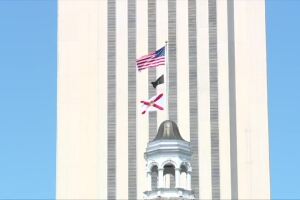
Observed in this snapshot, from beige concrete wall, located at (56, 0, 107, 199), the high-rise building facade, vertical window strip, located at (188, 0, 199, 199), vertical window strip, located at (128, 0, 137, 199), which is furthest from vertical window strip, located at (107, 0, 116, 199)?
vertical window strip, located at (188, 0, 199, 199)

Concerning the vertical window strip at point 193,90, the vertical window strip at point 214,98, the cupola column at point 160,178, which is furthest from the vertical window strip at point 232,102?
the cupola column at point 160,178

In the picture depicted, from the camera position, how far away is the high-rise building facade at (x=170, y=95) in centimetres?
14038

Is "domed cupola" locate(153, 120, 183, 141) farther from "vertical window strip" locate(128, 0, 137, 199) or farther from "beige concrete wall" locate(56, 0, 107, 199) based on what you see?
"beige concrete wall" locate(56, 0, 107, 199)

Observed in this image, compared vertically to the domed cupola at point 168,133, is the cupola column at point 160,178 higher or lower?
lower

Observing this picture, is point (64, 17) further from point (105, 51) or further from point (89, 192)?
point (89, 192)

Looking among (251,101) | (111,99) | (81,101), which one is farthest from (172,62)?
(81,101)

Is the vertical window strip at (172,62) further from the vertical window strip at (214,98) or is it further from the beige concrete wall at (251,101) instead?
the beige concrete wall at (251,101)

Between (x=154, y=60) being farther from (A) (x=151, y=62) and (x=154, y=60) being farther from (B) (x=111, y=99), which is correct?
(B) (x=111, y=99)

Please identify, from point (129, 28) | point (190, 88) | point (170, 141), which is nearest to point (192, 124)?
point (190, 88)

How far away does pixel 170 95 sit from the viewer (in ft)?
468

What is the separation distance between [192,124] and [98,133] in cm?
1005

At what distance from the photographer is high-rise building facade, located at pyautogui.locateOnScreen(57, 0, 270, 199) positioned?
140 metres

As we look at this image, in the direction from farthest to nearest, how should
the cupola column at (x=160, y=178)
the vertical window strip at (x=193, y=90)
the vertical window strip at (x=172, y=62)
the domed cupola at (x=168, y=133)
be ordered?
the vertical window strip at (x=172, y=62)
the vertical window strip at (x=193, y=90)
the domed cupola at (x=168, y=133)
the cupola column at (x=160, y=178)

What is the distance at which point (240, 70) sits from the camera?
144m
